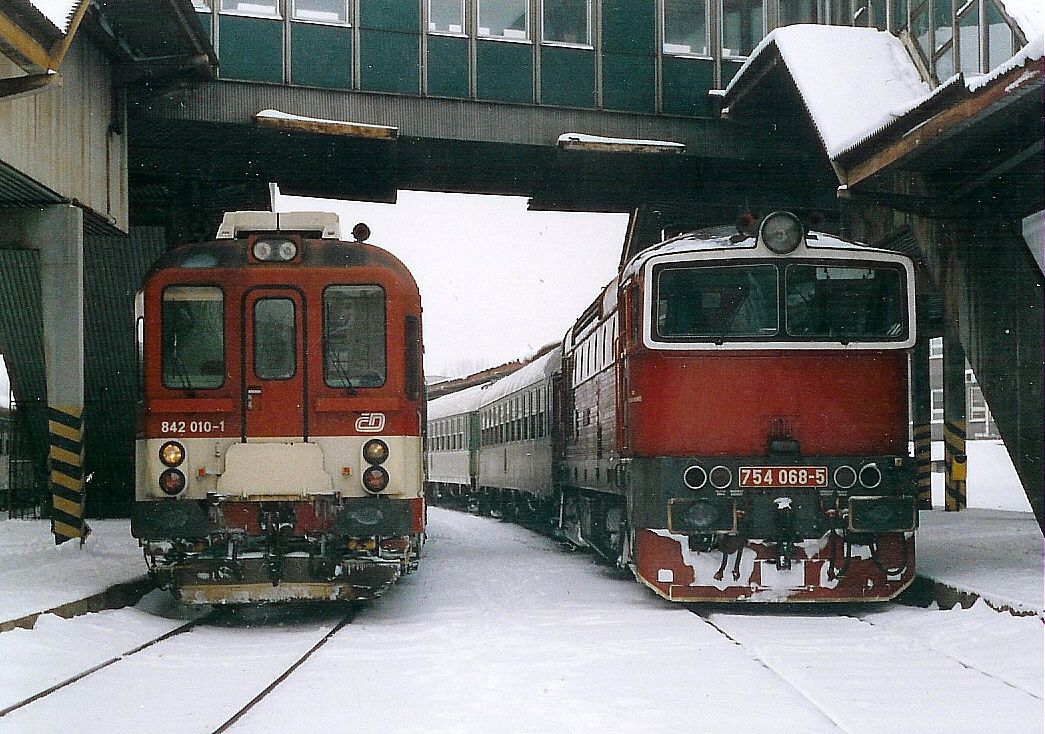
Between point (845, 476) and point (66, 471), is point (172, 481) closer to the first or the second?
point (66, 471)

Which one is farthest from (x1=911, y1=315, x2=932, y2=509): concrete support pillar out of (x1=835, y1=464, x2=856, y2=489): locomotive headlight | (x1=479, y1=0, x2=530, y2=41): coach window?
(x1=835, y1=464, x2=856, y2=489): locomotive headlight

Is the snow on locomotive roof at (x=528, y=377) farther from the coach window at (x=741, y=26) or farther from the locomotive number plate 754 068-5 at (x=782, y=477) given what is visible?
the locomotive number plate 754 068-5 at (x=782, y=477)

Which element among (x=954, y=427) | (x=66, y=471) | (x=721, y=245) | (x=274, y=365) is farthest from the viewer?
(x=954, y=427)

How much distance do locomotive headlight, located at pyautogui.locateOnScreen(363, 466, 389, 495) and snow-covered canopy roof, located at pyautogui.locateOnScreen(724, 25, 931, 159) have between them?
5.97 m

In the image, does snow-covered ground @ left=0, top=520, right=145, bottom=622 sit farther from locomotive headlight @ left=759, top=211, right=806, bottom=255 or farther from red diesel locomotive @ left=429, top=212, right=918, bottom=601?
locomotive headlight @ left=759, top=211, right=806, bottom=255

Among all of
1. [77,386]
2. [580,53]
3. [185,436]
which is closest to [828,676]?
[185,436]

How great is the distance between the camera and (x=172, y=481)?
962cm

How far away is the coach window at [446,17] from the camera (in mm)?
17381

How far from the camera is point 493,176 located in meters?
19.6

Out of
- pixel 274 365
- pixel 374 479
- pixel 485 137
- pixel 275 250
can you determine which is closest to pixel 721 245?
pixel 374 479

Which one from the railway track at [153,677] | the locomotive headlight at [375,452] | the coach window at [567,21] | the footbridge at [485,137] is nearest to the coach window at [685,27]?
the footbridge at [485,137]

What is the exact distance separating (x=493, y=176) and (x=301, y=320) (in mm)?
10110

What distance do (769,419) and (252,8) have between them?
10110 mm

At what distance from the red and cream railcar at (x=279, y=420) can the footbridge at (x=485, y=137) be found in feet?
9.88
